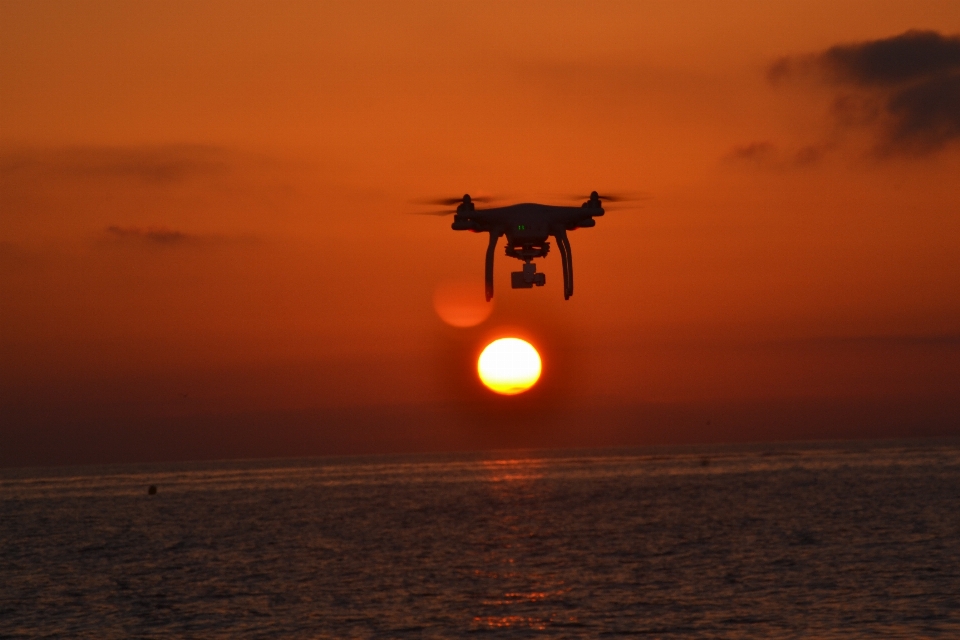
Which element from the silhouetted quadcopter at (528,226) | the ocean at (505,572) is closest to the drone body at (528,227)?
the silhouetted quadcopter at (528,226)

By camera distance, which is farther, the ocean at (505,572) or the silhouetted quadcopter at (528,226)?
the ocean at (505,572)

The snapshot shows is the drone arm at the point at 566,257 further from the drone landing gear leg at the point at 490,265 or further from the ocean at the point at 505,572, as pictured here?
the ocean at the point at 505,572

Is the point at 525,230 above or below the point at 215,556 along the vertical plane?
above

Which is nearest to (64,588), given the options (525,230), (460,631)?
(460,631)

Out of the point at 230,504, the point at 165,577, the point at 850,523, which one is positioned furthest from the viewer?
the point at 230,504

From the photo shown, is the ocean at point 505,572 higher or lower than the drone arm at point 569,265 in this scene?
lower

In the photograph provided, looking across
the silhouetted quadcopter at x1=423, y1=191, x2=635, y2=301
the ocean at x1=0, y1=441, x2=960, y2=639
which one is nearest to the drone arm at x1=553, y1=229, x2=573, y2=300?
the silhouetted quadcopter at x1=423, y1=191, x2=635, y2=301

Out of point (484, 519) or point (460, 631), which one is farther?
point (484, 519)

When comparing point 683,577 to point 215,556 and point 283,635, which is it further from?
point 215,556

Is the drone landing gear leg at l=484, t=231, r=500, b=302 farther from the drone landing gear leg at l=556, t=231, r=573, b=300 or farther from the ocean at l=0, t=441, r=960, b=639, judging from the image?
the ocean at l=0, t=441, r=960, b=639
